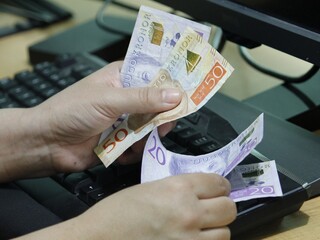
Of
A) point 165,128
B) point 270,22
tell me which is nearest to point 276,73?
point 270,22

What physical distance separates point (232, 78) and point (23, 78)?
32 cm

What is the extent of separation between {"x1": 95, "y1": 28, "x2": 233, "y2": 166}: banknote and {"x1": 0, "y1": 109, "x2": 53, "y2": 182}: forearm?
10 centimetres

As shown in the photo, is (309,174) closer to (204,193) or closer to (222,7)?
(204,193)

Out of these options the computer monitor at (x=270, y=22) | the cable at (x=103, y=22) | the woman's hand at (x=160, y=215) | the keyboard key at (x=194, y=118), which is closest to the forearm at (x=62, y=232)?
Result: the woman's hand at (x=160, y=215)

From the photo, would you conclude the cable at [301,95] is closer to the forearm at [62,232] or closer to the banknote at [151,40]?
the banknote at [151,40]

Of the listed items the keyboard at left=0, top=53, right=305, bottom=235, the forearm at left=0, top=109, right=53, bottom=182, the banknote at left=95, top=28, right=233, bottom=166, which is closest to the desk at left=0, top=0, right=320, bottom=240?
the keyboard at left=0, top=53, right=305, bottom=235

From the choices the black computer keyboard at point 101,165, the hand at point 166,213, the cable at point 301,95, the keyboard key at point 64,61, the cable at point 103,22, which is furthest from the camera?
the cable at point 103,22

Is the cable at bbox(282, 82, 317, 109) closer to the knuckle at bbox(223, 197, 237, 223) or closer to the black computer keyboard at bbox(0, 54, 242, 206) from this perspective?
the black computer keyboard at bbox(0, 54, 242, 206)

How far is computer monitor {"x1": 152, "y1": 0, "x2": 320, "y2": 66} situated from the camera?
738 mm

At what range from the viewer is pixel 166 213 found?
22.9 inches

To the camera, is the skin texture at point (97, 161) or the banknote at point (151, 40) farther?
the banknote at point (151, 40)

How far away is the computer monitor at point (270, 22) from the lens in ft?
2.42

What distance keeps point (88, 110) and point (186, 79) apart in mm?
112

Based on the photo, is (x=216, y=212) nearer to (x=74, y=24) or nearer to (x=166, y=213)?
(x=166, y=213)
